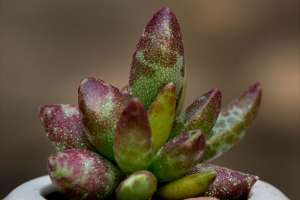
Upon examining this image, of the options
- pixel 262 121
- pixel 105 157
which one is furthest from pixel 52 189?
pixel 262 121

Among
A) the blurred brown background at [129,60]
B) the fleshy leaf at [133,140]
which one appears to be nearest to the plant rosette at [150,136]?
the fleshy leaf at [133,140]

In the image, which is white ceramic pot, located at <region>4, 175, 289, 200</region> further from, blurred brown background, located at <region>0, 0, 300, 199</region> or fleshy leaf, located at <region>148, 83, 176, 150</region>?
blurred brown background, located at <region>0, 0, 300, 199</region>

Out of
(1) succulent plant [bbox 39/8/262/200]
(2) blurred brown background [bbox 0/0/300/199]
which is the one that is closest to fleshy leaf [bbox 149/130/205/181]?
(1) succulent plant [bbox 39/8/262/200]

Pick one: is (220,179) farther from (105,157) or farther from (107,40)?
(107,40)

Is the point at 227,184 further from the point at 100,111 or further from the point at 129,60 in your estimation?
the point at 129,60

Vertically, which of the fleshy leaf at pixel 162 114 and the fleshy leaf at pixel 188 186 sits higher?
the fleshy leaf at pixel 162 114

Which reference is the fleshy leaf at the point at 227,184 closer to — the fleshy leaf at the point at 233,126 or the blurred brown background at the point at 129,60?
the fleshy leaf at the point at 233,126

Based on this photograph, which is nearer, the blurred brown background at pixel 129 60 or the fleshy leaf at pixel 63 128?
the fleshy leaf at pixel 63 128
